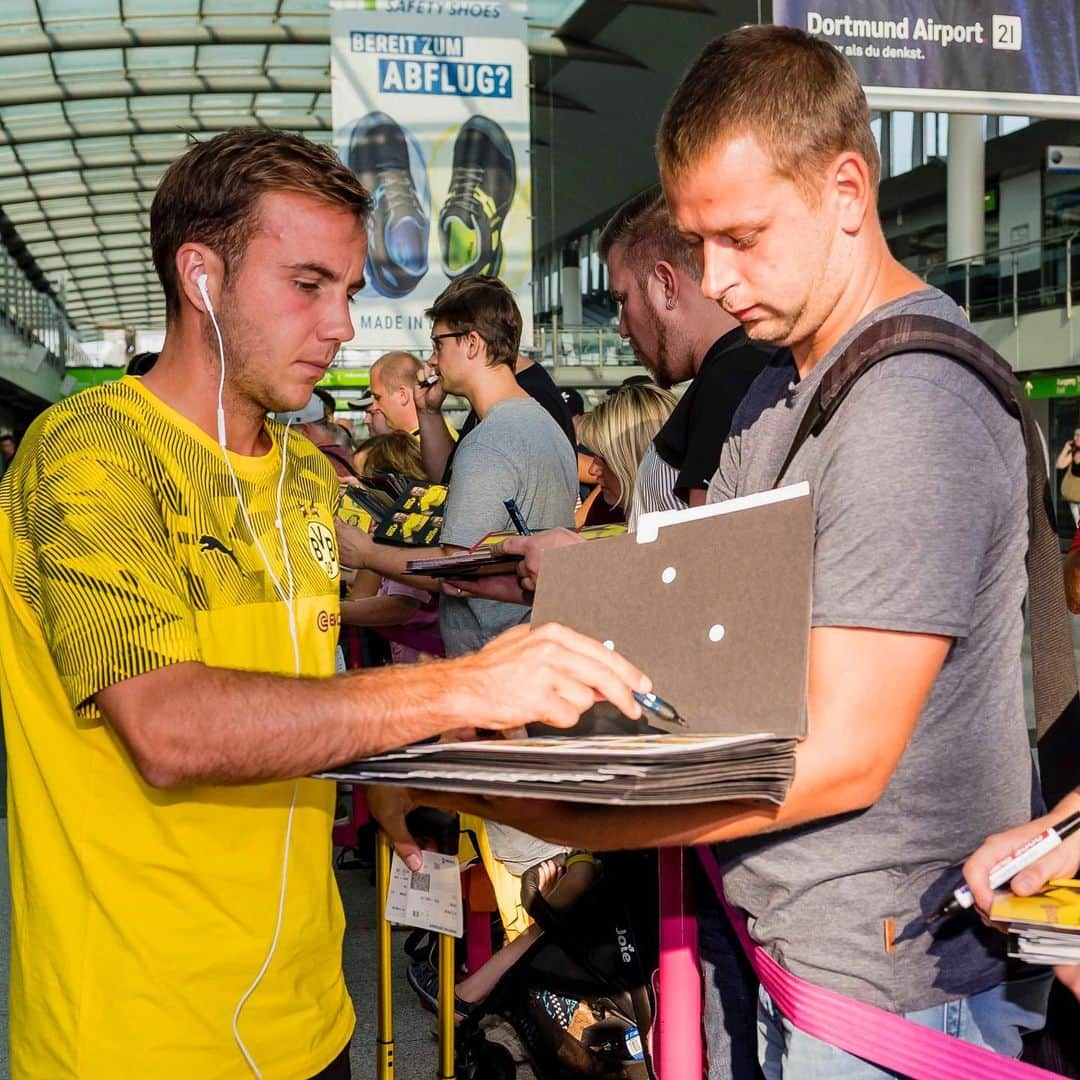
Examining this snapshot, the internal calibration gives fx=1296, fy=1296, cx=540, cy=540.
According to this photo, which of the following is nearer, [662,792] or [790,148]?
[662,792]

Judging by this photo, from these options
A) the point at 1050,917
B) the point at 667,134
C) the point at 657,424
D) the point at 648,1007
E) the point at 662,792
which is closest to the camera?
the point at 662,792

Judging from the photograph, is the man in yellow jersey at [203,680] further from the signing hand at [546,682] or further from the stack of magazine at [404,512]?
the stack of magazine at [404,512]

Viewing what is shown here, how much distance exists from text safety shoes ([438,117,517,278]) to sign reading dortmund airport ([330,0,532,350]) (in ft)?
0.04

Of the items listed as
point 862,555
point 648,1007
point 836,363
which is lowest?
point 648,1007

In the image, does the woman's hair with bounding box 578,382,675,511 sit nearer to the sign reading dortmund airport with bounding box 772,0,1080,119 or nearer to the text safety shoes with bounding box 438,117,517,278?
the sign reading dortmund airport with bounding box 772,0,1080,119

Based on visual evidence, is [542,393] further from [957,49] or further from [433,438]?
[957,49]

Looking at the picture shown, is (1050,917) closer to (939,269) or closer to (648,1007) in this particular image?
(648,1007)

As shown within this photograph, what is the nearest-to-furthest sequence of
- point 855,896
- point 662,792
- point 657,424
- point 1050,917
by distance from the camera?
point 662,792
point 1050,917
point 855,896
point 657,424

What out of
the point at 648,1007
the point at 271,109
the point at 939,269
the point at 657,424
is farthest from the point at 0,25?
the point at 648,1007

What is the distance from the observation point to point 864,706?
Result: 1244 mm

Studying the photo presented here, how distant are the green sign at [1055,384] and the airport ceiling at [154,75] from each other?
8865mm

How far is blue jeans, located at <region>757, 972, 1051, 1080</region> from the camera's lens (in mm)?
1396

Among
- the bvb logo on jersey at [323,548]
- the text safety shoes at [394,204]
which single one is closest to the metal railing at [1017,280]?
the text safety shoes at [394,204]

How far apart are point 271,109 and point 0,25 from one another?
5.99 meters
